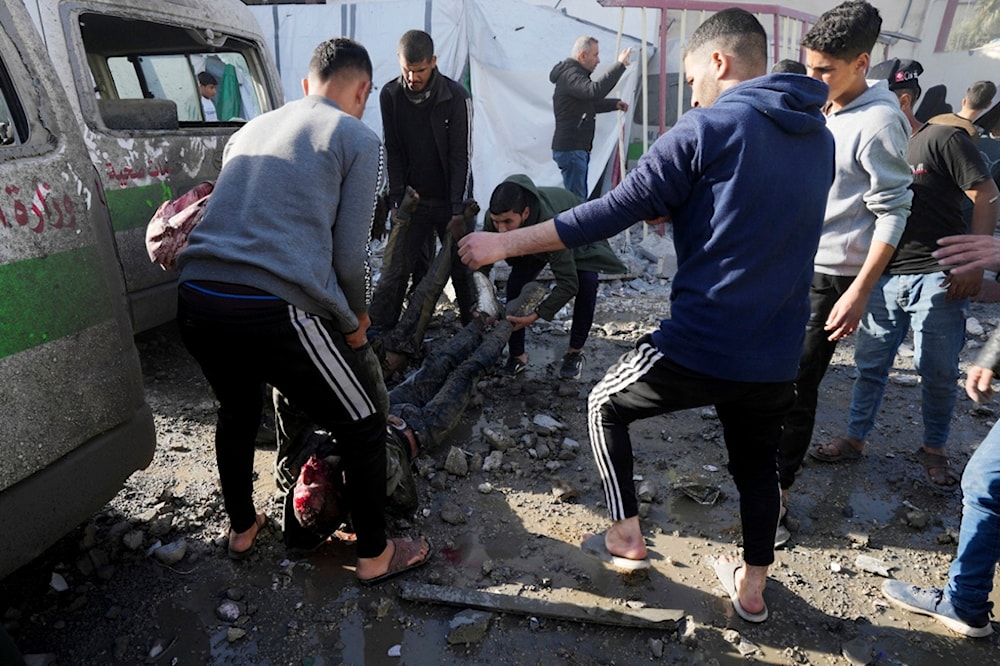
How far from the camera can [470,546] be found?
2564 mm

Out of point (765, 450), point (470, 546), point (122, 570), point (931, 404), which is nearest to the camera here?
point (765, 450)

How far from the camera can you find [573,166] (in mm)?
6867

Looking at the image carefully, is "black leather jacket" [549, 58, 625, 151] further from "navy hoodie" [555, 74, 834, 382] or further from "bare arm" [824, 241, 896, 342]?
"navy hoodie" [555, 74, 834, 382]

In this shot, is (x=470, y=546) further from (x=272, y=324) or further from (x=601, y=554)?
(x=272, y=324)

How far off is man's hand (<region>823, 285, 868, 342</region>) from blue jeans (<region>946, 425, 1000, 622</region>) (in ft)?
1.82

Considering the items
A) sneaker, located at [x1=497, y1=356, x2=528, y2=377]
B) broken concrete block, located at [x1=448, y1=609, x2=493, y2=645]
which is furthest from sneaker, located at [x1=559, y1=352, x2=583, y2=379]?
broken concrete block, located at [x1=448, y1=609, x2=493, y2=645]

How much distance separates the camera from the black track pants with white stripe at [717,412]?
188 centimetres

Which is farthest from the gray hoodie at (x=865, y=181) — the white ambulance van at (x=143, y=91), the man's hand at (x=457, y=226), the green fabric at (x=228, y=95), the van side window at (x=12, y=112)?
the green fabric at (x=228, y=95)

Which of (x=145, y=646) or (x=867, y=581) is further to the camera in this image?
(x=867, y=581)

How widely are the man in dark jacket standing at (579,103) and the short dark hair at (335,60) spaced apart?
4783 millimetres

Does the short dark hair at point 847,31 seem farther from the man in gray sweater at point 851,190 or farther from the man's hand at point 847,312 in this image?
the man's hand at point 847,312

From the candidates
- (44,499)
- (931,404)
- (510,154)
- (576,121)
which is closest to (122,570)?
(44,499)

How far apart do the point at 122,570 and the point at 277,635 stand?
751 mm

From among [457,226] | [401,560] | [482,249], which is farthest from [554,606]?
[457,226]
